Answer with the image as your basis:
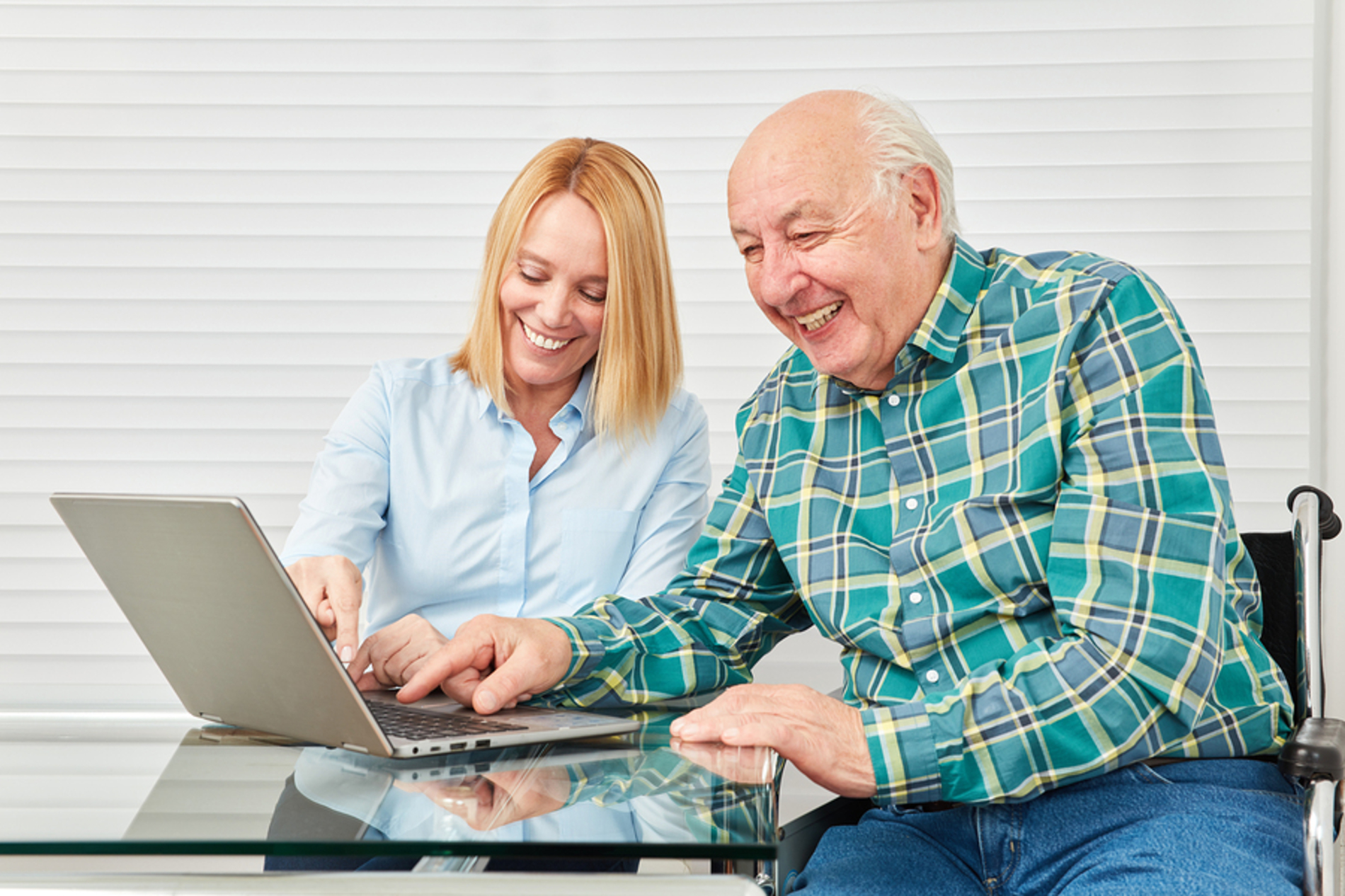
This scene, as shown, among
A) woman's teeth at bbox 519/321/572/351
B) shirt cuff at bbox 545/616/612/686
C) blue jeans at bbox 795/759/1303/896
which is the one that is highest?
woman's teeth at bbox 519/321/572/351

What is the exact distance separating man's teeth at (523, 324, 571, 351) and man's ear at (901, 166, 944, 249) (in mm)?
635

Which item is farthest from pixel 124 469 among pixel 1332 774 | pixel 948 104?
pixel 1332 774

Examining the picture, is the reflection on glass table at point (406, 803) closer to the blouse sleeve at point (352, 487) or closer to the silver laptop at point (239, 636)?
the silver laptop at point (239, 636)

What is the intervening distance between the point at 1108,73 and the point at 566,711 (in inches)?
83.2

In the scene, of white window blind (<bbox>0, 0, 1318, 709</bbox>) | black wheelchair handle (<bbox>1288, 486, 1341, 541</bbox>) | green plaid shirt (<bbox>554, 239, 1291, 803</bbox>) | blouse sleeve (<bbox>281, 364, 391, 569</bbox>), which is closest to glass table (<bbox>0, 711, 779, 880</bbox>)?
green plaid shirt (<bbox>554, 239, 1291, 803</bbox>)

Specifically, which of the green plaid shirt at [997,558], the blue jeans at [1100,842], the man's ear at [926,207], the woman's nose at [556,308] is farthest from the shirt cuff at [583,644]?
the man's ear at [926,207]

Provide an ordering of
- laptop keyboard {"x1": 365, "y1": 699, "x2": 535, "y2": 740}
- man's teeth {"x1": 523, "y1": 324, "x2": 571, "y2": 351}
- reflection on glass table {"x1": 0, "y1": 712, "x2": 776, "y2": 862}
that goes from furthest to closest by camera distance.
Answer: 1. man's teeth {"x1": 523, "y1": 324, "x2": 571, "y2": 351}
2. laptop keyboard {"x1": 365, "y1": 699, "x2": 535, "y2": 740}
3. reflection on glass table {"x1": 0, "y1": 712, "x2": 776, "y2": 862}

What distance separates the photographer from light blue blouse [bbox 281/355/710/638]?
1866mm

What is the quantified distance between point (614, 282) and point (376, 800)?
3.67 feet

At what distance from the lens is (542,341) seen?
1.88m

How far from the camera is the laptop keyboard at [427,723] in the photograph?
1.11 m

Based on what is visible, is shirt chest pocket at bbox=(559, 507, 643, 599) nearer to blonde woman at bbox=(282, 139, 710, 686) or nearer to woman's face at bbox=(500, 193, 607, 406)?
blonde woman at bbox=(282, 139, 710, 686)

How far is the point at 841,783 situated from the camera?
3.82 feet

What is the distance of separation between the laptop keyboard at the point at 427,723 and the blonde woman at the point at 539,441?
1.89 ft
